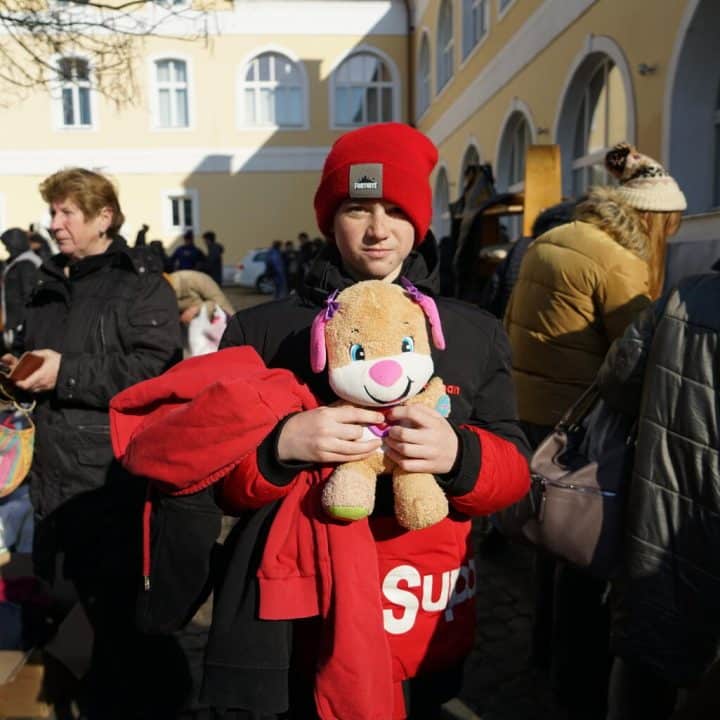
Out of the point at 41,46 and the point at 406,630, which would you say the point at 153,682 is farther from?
the point at 41,46

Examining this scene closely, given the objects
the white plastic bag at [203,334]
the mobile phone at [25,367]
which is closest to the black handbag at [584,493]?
the mobile phone at [25,367]

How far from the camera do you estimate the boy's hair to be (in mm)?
2762

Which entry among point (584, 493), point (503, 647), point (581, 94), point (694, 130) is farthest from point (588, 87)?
point (584, 493)

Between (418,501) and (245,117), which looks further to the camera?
(245,117)

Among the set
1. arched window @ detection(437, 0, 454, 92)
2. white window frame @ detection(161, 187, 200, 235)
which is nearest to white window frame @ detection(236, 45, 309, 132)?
white window frame @ detection(161, 187, 200, 235)

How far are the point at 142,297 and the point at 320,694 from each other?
5.91 ft

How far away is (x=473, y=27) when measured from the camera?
1490 centimetres

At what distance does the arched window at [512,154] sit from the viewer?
1232 centimetres

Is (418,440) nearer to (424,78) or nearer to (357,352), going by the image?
(357,352)

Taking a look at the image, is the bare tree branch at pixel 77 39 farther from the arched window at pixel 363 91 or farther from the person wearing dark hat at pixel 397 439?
the arched window at pixel 363 91

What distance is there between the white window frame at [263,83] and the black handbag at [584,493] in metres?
24.8

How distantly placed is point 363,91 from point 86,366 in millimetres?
25057

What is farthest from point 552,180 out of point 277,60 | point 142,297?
point 277,60

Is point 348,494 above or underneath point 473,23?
underneath
